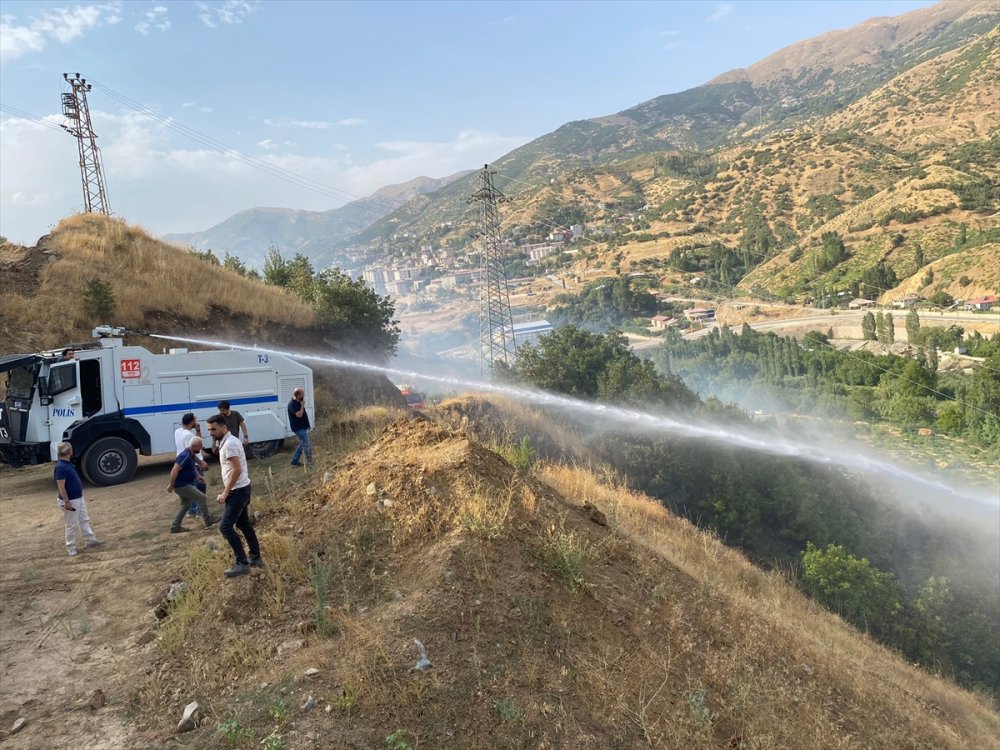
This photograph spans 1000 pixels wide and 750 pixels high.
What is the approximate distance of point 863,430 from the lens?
176 ft

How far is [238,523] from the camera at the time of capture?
6.25 metres

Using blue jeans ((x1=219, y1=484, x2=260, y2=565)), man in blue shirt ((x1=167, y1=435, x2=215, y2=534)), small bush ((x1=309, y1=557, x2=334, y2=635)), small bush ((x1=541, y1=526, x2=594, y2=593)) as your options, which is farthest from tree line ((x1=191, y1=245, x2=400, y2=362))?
small bush ((x1=541, y1=526, x2=594, y2=593))

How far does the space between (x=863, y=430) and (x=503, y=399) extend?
150 ft

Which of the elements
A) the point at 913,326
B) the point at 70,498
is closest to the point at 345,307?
the point at 70,498

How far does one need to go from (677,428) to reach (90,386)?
24.1 metres

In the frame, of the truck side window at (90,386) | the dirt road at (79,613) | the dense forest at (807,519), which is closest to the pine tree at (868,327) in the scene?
the dense forest at (807,519)

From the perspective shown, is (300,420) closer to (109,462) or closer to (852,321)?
(109,462)

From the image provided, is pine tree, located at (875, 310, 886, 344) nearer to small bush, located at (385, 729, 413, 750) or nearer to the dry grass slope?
the dry grass slope

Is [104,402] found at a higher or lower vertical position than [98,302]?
lower

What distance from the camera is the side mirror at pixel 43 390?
466 inches

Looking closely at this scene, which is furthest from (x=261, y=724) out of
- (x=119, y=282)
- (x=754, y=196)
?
(x=754, y=196)

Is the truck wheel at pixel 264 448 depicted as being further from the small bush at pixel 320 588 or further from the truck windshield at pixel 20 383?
the small bush at pixel 320 588

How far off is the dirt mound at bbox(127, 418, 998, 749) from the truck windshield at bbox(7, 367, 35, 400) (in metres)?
7.85

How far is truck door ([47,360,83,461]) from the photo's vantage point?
1183cm
